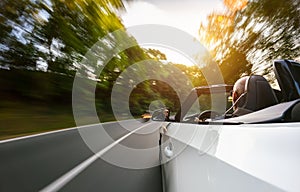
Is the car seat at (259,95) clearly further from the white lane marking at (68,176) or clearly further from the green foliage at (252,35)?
the green foliage at (252,35)

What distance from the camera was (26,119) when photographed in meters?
12.9

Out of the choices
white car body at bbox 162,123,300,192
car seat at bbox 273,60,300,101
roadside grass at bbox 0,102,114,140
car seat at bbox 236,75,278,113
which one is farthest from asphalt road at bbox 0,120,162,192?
roadside grass at bbox 0,102,114,140

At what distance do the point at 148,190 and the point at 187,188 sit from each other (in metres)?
2.39

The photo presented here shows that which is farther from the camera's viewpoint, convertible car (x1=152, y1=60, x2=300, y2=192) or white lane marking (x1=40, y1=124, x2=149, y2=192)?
white lane marking (x1=40, y1=124, x2=149, y2=192)

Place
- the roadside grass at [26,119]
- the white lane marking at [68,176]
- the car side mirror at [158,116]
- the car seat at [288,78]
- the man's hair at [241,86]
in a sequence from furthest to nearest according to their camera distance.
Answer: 1. the roadside grass at [26,119]
2. the white lane marking at [68,176]
3. the car side mirror at [158,116]
4. the man's hair at [241,86]
5. the car seat at [288,78]

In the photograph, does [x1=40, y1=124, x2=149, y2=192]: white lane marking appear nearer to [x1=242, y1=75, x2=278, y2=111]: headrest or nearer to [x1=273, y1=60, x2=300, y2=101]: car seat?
[x1=242, y1=75, x2=278, y2=111]: headrest

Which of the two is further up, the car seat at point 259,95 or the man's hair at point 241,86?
the man's hair at point 241,86

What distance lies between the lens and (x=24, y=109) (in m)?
14.1

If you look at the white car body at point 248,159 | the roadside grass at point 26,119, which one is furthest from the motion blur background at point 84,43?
the white car body at point 248,159

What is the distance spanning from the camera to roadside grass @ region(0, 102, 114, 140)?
10590 millimetres

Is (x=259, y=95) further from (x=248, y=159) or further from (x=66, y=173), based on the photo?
(x=66, y=173)

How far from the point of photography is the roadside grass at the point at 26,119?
417 inches

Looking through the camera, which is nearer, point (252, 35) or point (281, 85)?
point (281, 85)

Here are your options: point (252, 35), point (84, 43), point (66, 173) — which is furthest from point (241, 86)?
point (84, 43)
